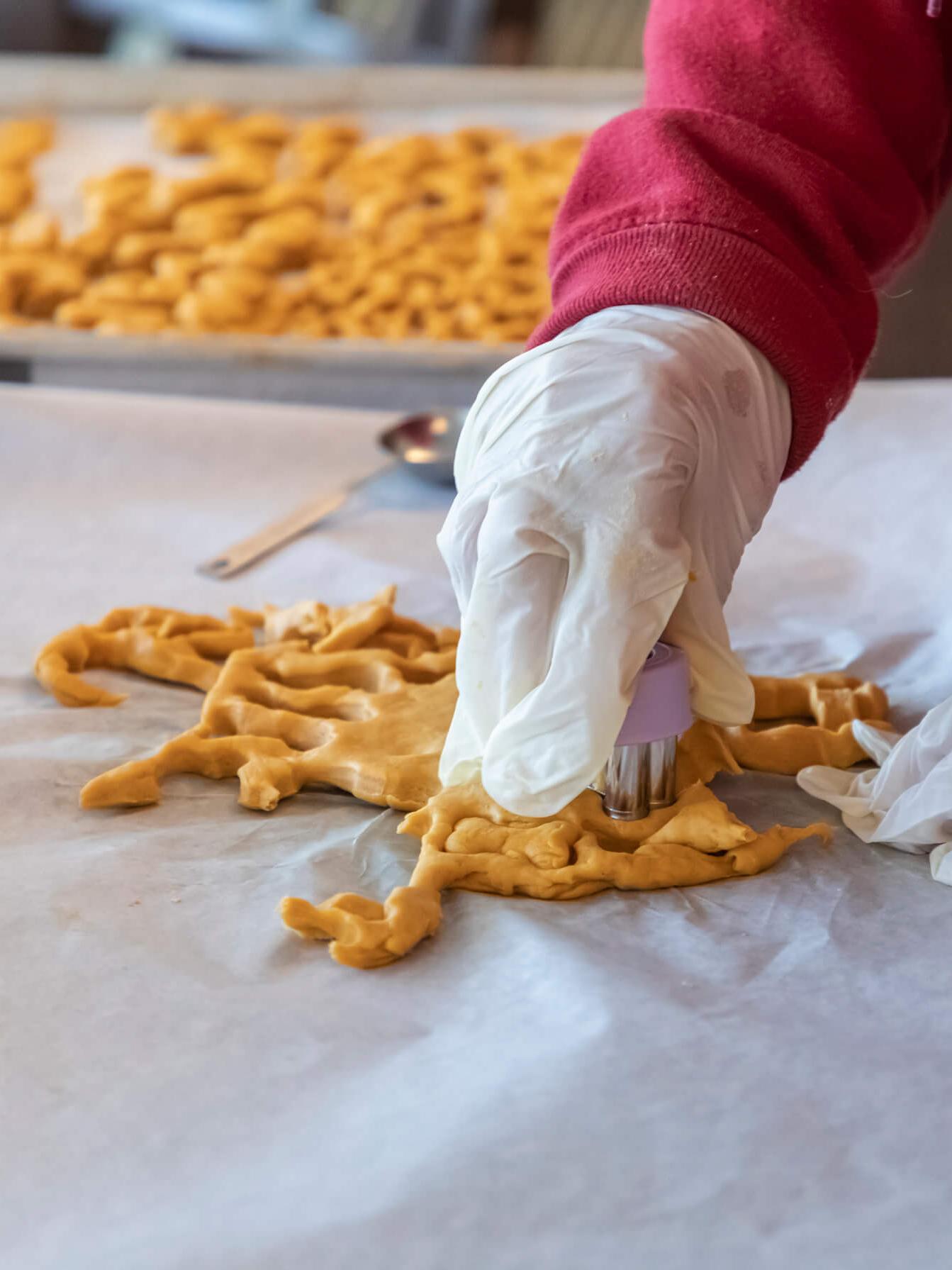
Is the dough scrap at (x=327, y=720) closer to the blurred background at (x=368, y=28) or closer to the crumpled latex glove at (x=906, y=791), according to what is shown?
the crumpled latex glove at (x=906, y=791)

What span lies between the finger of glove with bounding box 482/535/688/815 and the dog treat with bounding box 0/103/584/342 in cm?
156

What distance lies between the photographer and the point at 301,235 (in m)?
2.63

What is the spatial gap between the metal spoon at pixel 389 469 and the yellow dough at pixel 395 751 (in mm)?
187

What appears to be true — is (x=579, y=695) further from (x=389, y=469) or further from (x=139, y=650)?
(x=389, y=469)

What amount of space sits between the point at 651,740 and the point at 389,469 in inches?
46.1

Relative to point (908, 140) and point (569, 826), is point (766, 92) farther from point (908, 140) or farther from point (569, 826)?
point (569, 826)

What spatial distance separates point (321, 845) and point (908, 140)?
2.83ft

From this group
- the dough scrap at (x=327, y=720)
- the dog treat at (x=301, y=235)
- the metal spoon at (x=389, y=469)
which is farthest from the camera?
the dog treat at (x=301, y=235)

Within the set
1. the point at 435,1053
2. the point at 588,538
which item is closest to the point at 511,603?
the point at 588,538

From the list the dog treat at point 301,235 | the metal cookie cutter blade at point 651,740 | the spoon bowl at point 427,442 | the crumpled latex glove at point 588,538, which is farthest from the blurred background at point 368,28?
the metal cookie cutter blade at point 651,740

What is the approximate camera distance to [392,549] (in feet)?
6.00

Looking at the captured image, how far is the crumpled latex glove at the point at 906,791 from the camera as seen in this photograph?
3.45ft

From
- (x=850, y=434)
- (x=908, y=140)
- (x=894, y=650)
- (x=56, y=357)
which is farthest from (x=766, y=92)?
(x=56, y=357)

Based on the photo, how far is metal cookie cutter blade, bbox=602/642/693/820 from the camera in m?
1.00
